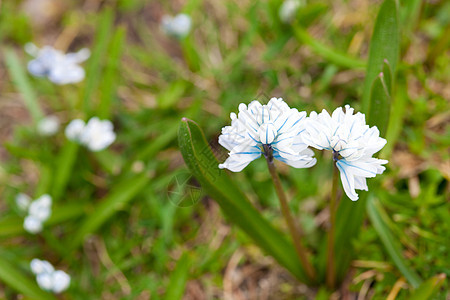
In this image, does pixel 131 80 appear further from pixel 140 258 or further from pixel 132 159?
pixel 140 258

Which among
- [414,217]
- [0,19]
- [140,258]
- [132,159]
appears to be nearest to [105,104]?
[132,159]

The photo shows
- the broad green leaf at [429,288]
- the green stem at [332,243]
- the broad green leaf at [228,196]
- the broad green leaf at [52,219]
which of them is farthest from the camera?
the broad green leaf at [52,219]

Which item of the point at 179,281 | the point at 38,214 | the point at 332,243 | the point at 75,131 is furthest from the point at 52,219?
the point at 332,243

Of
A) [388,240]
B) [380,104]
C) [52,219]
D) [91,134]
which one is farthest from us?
[91,134]

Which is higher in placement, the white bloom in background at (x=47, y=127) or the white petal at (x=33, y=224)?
the white bloom in background at (x=47, y=127)

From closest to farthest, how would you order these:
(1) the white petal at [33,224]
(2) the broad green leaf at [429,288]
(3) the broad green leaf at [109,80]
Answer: (2) the broad green leaf at [429,288] < (1) the white petal at [33,224] < (3) the broad green leaf at [109,80]

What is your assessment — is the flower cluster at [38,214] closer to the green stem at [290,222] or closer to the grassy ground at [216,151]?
the grassy ground at [216,151]

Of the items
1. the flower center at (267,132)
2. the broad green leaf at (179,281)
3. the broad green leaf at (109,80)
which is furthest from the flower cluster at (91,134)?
the flower center at (267,132)

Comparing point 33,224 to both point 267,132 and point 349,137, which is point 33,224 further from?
point 349,137
